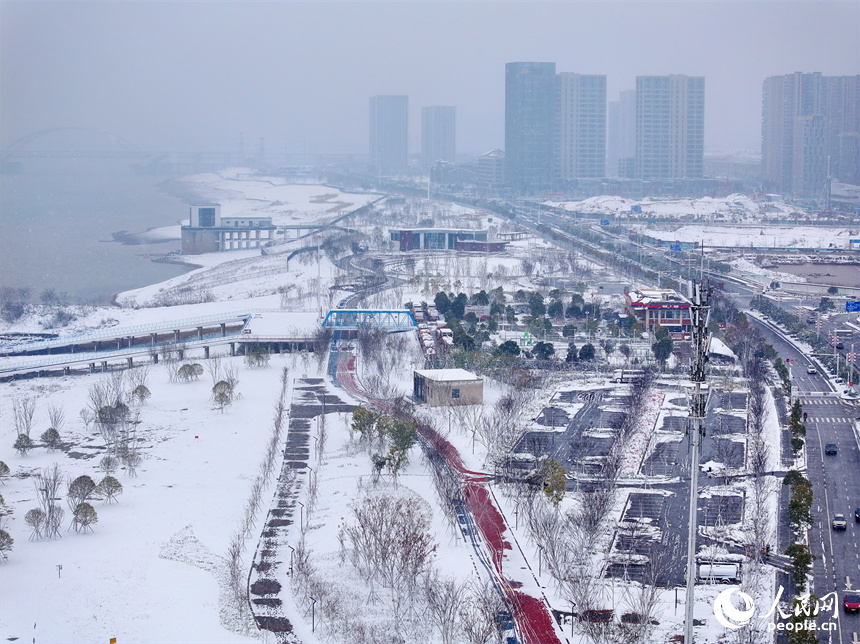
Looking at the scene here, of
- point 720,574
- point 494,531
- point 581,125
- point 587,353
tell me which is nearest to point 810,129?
point 581,125

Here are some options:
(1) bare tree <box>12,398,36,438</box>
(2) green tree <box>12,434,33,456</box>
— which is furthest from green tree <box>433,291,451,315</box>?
(2) green tree <box>12,434,33,456</box>

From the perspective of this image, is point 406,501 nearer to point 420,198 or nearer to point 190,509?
point 190,509

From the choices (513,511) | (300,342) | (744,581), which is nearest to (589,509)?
(513,511)

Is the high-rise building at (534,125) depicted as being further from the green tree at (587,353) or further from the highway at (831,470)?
the green tree at (587,353)

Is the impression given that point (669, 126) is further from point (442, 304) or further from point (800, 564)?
point (800, 564)

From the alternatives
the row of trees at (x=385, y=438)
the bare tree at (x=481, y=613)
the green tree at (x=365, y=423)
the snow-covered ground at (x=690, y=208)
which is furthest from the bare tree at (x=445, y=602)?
the snow-covered ground at (x=690, y=208)

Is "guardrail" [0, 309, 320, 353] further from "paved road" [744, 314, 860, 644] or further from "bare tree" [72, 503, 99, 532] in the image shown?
"paved road" [744, 314, 860, 644]
